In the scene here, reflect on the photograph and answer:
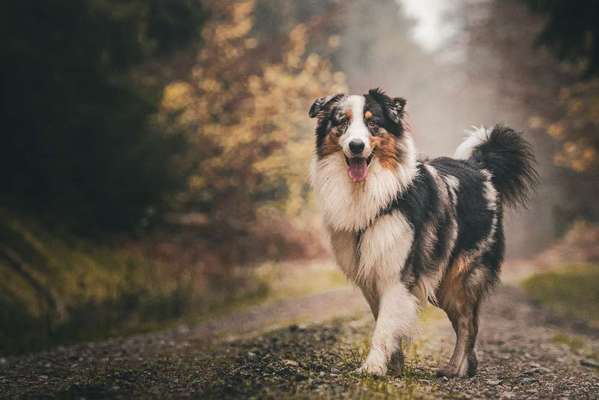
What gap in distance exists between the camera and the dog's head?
515 cm

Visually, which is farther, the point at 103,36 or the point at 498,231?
the point at 103,36

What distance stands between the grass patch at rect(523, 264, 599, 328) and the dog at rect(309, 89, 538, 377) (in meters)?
6.29

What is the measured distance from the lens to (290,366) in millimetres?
5406

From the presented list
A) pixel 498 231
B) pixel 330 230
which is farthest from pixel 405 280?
pixel 498 231

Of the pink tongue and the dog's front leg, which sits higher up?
the pink tongue

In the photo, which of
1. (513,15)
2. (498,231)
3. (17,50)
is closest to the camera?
(498,231)

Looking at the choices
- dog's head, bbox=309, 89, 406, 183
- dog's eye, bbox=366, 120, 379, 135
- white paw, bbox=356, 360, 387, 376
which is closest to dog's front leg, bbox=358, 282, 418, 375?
white paw, bbox=356, 360, 387, 376

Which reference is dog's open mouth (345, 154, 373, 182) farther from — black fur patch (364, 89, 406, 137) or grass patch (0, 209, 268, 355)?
grass patch (0, 209, 268, 355)

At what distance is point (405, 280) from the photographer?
16.8 feet

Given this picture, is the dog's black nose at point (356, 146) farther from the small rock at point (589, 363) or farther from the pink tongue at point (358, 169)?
the small rock at point (589, 363)

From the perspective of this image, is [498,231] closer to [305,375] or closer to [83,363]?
[305,375]

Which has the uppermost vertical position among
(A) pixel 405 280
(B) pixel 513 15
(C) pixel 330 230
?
(B) pixel 513 15

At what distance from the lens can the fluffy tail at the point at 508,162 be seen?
641 cm

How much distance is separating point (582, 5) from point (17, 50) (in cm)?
878
